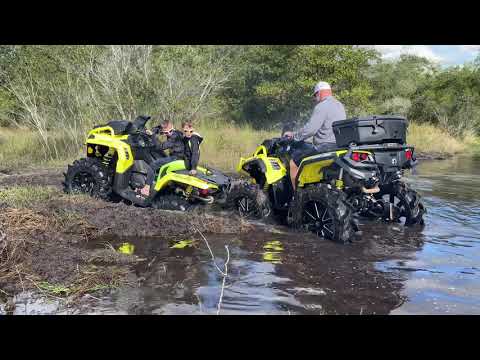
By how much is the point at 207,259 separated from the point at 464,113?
2728cm

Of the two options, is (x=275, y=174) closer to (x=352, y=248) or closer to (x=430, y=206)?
(x=352, y=248)

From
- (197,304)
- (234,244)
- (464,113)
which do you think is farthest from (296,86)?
(197,304)

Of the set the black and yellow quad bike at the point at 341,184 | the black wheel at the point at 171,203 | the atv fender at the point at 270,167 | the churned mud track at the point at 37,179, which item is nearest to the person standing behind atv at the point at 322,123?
the black and yellow quad bike at the point at 341,184

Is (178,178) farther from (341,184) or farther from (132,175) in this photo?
(341,184)

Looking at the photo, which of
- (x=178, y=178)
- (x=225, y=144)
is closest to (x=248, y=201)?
(x=178, y=178)

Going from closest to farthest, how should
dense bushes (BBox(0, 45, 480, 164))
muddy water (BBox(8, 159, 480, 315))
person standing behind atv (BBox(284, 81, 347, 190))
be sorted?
1. muddy water (BBox(8, 159, 480, 315))
2. person standing behind atv (BBox(284, 81, 347, 190))
3. dense bushes (BBox(0, 45, 480, 164))

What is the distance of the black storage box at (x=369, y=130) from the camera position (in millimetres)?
6716

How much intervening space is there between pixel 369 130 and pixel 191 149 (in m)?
2.77

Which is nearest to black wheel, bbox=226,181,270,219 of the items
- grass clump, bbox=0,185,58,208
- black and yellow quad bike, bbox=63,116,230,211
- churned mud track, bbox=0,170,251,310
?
black and yellow quad bike, bbox=63,116,230,211

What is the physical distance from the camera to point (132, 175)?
9070 mm

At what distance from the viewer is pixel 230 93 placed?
28344mm

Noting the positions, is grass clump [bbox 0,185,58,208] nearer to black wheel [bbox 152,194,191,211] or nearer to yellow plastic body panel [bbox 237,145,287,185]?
black wheel [bbox 152,194,191,211]

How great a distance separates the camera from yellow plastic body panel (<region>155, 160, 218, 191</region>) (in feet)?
26.0
